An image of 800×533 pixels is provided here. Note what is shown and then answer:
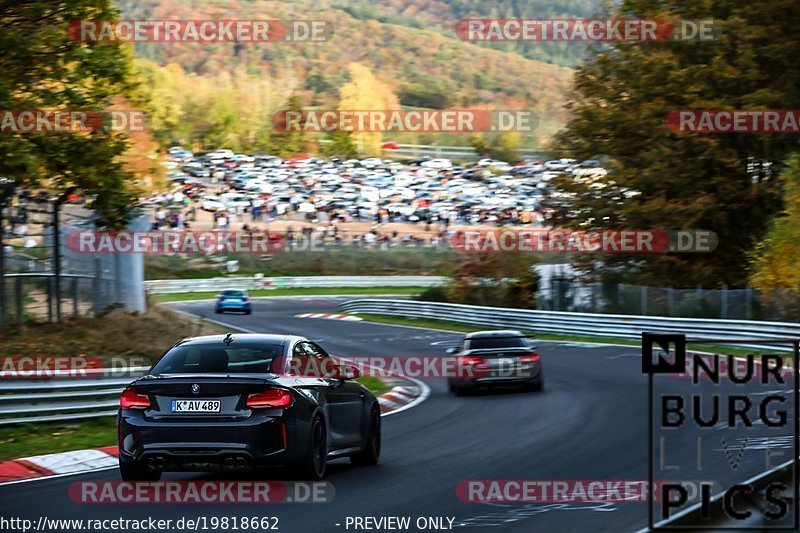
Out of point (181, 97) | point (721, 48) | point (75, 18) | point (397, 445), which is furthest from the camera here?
point (181, 97)

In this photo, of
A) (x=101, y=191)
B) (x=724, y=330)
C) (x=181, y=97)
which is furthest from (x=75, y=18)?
(x=181, y=97)

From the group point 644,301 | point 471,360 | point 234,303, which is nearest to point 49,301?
point 471,360

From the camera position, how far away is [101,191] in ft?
76.5

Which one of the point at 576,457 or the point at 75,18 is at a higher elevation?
the point at 75,18

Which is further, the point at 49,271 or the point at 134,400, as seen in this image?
the point at 49,271

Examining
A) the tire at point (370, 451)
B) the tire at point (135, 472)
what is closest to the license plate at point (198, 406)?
the tire at point (135, 472)

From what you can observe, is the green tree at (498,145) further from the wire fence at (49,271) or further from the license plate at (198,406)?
the license plate at (198,406)

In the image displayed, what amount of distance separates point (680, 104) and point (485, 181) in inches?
2964

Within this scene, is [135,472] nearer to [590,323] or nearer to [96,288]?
[96,288]

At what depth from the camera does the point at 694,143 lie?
42.6 meters

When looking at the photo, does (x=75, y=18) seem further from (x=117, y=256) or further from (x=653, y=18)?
(x=653, y=18)

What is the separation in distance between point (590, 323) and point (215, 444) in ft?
95.9

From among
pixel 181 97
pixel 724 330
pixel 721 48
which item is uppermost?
pixel 181 97

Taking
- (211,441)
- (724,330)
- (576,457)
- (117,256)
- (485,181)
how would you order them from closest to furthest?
(211,441), (576,457), (117,256), (724,330), (485,181)
